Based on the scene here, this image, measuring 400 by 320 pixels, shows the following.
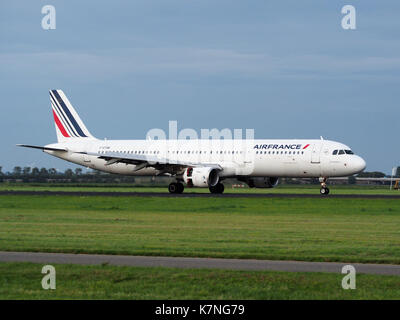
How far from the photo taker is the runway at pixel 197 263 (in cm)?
1984

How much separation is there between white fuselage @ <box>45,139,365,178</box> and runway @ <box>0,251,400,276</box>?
127ft

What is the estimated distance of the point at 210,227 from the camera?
32.2 meters

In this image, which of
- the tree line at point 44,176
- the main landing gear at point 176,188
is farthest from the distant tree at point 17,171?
the main landing gear at point 176,188

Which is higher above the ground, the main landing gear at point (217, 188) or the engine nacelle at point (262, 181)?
the engine nacelle at point (262, 181)

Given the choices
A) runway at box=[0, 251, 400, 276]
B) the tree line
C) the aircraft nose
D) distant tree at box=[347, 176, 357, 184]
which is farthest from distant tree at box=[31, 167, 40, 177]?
runway at box=[0, 251, 400, 276]

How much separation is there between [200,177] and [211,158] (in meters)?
4.42

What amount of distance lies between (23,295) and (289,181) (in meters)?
94.8

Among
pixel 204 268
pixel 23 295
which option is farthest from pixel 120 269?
pixel 23 295

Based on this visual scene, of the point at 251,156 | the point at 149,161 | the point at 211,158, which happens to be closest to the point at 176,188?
the point at 149,161

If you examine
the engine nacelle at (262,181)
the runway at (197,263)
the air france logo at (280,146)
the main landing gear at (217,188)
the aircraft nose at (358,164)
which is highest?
the air france logo at (280,146)

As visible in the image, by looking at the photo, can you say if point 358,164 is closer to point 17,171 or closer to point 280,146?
point 280,146

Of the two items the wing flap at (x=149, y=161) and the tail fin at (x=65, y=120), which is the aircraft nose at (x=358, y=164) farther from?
the tail fin at (x=65, y=120)

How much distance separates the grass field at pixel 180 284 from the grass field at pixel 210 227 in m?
3.49
